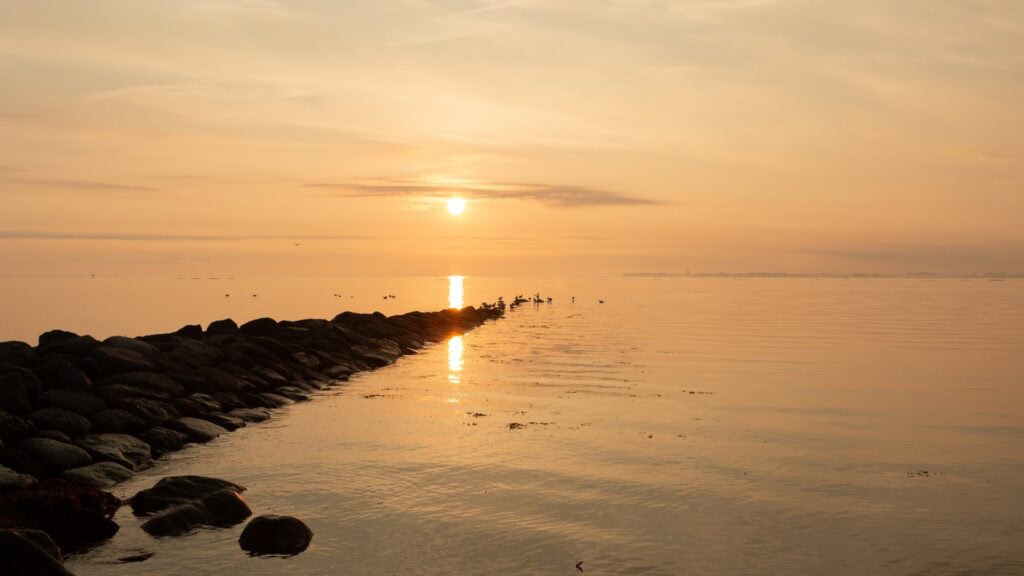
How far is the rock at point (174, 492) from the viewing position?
44.8ft

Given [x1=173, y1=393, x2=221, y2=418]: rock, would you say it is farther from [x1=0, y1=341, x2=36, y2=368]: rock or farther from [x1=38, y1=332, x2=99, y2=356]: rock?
[x1=0, y1=341, x2=36, y2=368]: rock

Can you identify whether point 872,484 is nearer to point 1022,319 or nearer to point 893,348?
point 893,348

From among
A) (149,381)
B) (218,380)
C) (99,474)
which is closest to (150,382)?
(149,381)

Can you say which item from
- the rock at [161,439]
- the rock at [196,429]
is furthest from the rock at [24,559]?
the rock at [196,429]

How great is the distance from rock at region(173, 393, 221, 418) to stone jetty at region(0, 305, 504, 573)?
35 mm

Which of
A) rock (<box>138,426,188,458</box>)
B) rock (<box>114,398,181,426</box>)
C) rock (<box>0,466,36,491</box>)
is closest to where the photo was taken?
rock (<box>0,466,36,491</box>)

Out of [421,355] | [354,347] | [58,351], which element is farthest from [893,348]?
[58,351]

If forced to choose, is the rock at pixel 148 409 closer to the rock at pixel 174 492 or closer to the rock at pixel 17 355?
the rock at pixel 17 355

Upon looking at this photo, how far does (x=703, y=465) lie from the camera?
56.1 ft

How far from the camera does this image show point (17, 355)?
2358 centimetres

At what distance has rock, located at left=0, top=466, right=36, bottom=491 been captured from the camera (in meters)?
13.9

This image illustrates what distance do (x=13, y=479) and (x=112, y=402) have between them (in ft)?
19.4

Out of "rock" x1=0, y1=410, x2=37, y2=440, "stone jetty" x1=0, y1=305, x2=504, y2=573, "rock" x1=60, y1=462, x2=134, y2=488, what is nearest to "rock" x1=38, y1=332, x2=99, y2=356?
"stone jetty" x1=0, y1=305, x2=504, y2=573

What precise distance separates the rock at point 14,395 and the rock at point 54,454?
239 cm
